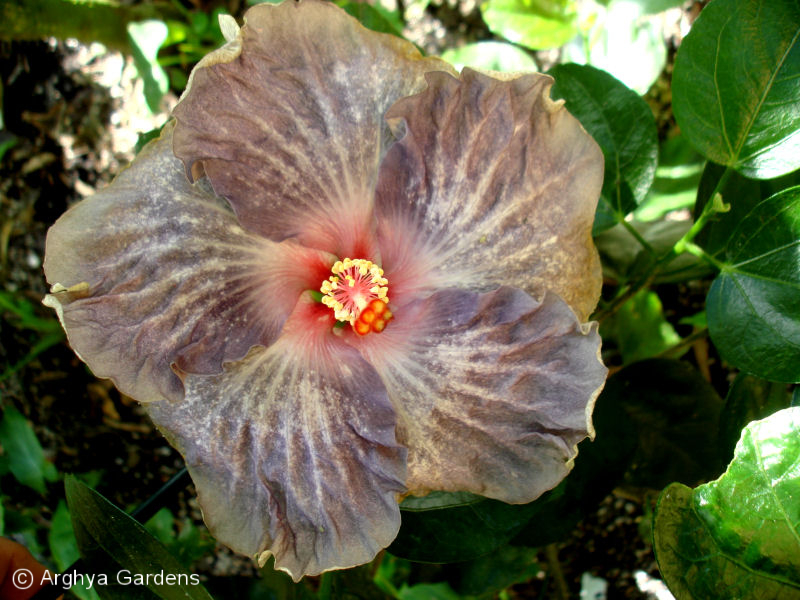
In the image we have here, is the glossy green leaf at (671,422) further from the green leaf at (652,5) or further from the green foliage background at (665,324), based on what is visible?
the green leaf at (652,5)

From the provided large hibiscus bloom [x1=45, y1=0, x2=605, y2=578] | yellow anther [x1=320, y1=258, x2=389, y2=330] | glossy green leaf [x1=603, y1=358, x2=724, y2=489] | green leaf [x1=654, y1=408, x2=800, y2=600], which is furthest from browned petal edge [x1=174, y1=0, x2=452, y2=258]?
glossy green leaf [x1=603, y1=358, x2=724, y2=489]

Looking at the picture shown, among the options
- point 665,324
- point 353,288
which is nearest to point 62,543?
point 353,288

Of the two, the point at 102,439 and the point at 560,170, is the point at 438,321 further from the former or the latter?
the point at 102,439

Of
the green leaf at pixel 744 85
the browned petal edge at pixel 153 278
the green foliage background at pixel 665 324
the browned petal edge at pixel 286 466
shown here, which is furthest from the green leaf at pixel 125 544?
the green leaf at pixel 744 85

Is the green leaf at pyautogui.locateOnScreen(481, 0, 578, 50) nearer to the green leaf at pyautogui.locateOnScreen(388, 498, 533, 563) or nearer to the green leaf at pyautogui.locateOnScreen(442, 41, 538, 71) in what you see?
the green leaf at pyautogui.locateOnScreen(442, 41, 538, 71)

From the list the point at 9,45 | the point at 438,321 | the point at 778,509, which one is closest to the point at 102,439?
the point at 9,45

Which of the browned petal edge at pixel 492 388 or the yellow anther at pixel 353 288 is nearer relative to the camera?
the browned petal edge at pixel 492 388

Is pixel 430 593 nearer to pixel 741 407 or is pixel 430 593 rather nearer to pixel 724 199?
pixel 741 407
